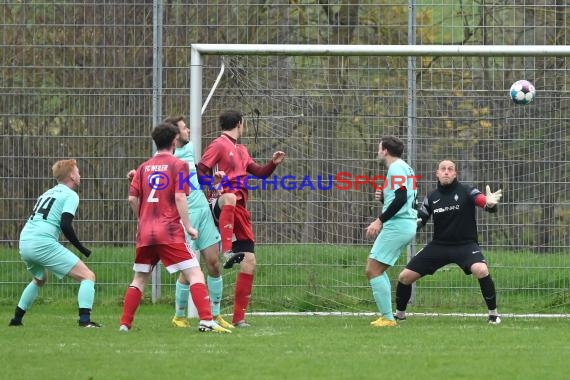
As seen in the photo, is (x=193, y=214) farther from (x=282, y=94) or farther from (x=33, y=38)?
(x=33, y=38)

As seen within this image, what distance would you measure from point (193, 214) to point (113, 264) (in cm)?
309

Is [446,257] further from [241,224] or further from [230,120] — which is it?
[230,120]

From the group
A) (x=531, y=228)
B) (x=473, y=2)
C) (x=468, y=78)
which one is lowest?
(x=531, y=228)

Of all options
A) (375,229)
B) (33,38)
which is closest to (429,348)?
(375,229)

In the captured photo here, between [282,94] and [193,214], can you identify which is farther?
[282,94]

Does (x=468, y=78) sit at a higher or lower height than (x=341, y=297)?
higher

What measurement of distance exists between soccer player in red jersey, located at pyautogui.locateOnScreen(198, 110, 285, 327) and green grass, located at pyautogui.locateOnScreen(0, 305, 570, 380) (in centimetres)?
54

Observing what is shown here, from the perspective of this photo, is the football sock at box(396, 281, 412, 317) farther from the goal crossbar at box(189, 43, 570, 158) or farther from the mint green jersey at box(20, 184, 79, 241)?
the mint green jersey at box(20, 184, 79, 241)

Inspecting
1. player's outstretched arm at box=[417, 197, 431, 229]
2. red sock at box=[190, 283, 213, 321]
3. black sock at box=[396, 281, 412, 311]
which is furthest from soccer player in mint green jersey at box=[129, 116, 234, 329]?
player's outstretched arm at box=[417, 197, 431, 229]

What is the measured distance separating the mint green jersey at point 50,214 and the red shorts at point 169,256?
1229 millimetres

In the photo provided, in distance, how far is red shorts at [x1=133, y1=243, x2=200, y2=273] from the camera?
10148 millimetres

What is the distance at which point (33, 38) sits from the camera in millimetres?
14328

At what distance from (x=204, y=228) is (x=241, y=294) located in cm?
78

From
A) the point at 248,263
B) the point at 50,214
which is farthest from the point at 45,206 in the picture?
the point at 248,263
